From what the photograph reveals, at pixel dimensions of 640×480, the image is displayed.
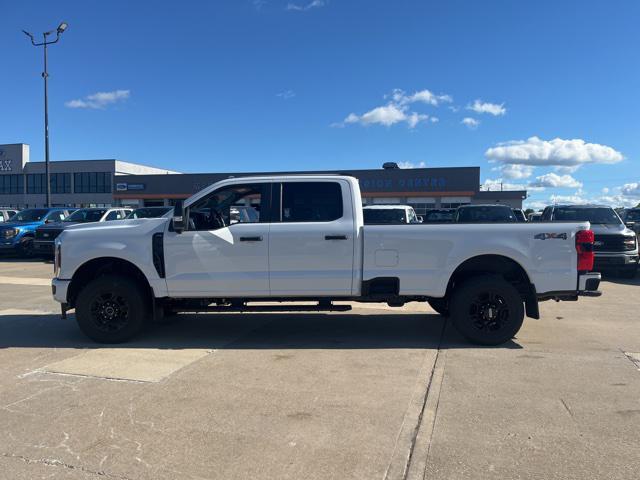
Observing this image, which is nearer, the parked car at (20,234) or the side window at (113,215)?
the parked car at (20,234)

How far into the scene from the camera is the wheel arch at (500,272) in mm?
6189

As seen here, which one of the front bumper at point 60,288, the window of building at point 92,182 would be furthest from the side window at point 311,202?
the window of building at point 92,182

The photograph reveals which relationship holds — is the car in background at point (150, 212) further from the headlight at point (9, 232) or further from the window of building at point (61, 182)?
the window of building at point (61, 182)

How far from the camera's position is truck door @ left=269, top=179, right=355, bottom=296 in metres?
6.10

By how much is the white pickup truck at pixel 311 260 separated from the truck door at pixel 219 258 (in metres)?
0.01

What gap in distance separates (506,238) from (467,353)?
1.43m

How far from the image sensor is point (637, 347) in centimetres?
619

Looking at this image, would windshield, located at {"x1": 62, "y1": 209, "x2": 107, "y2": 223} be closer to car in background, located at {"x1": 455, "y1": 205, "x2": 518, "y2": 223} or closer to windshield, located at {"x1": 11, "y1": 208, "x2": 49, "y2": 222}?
windshield, located at {"x1": 11, "y1": 208, "x2": 49, "y2": 222}

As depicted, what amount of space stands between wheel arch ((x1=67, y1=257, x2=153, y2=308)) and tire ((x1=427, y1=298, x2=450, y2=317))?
364cm

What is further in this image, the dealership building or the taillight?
the dealership building

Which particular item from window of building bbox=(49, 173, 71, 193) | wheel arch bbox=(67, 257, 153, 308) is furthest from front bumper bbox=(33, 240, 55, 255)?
window of building bbox=(49, 173, 71, 193)

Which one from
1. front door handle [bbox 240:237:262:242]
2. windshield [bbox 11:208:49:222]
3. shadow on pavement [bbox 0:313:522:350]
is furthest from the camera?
windshield [bbox 11:208:49:222]

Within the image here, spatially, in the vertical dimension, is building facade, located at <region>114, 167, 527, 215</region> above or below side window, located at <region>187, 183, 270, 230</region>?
above

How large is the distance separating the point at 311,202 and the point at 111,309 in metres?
2.84
